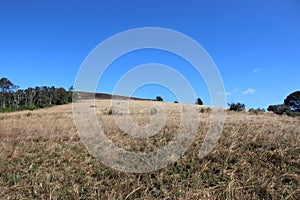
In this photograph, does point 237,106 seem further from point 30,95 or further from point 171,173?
point 30,95

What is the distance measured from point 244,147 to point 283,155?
3.12 feet

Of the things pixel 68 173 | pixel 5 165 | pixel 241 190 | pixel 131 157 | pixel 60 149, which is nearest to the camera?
pixel 241 190

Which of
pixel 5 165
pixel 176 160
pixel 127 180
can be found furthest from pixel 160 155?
pixel 5 165

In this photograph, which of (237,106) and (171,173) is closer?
(171,173)

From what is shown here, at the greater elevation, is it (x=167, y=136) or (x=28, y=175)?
(x=167, y=136)

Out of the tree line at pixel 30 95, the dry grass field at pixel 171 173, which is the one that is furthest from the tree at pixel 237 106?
the tree line at pixel 30 95

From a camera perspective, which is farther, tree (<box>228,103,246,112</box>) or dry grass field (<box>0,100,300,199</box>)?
tree (<box>228,103,246,112</box>)

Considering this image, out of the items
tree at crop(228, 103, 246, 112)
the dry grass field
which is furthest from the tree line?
the dry grass field

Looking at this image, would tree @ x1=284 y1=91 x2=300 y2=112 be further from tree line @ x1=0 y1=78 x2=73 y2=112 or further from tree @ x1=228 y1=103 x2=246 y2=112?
tree line @ x1=0 y1=78 x2=73 y2=112

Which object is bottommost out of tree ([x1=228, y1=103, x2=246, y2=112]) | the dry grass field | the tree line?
the dry grass field

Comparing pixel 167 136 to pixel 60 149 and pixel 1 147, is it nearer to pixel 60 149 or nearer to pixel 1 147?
pixel 60 149

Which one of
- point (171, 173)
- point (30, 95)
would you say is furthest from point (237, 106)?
point (30, 95)

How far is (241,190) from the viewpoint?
4.04m

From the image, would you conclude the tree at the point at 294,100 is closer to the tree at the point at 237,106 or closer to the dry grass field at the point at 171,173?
the tree at the point at 237,106
